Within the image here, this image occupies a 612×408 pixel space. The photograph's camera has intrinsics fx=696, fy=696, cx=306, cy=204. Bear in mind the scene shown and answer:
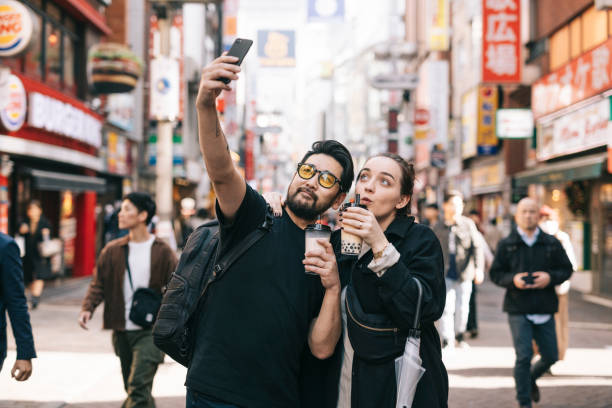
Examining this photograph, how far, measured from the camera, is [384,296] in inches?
108

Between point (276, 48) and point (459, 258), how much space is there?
3304 centimetres

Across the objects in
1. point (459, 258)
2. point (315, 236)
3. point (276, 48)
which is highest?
point (276, 48)

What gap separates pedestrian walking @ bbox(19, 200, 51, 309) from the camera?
12.8 meters

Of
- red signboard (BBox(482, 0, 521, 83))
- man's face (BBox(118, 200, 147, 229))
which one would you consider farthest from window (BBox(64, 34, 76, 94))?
man's face (BBox(118, 200, 147, 229))

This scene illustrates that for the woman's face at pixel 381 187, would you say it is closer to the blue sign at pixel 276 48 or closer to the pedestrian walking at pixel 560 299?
the pedestrian walking at pixel 560 299

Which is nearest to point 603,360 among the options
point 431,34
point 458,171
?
point 458,171

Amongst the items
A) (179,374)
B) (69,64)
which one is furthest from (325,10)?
(179,374)

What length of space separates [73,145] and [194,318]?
16126mm

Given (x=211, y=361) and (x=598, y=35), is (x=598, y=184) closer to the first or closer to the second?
(x=598, y=35)

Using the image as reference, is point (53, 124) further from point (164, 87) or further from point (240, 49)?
point (240, 49)

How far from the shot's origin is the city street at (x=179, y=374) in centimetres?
678

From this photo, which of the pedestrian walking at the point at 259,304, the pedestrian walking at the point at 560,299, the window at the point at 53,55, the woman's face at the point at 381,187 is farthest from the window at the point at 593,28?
the pedestrian walking at the point at 259,304

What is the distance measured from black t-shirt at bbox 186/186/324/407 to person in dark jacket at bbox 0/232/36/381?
4.97 ft

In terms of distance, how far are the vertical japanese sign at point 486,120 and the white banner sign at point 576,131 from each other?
19.9 feet
